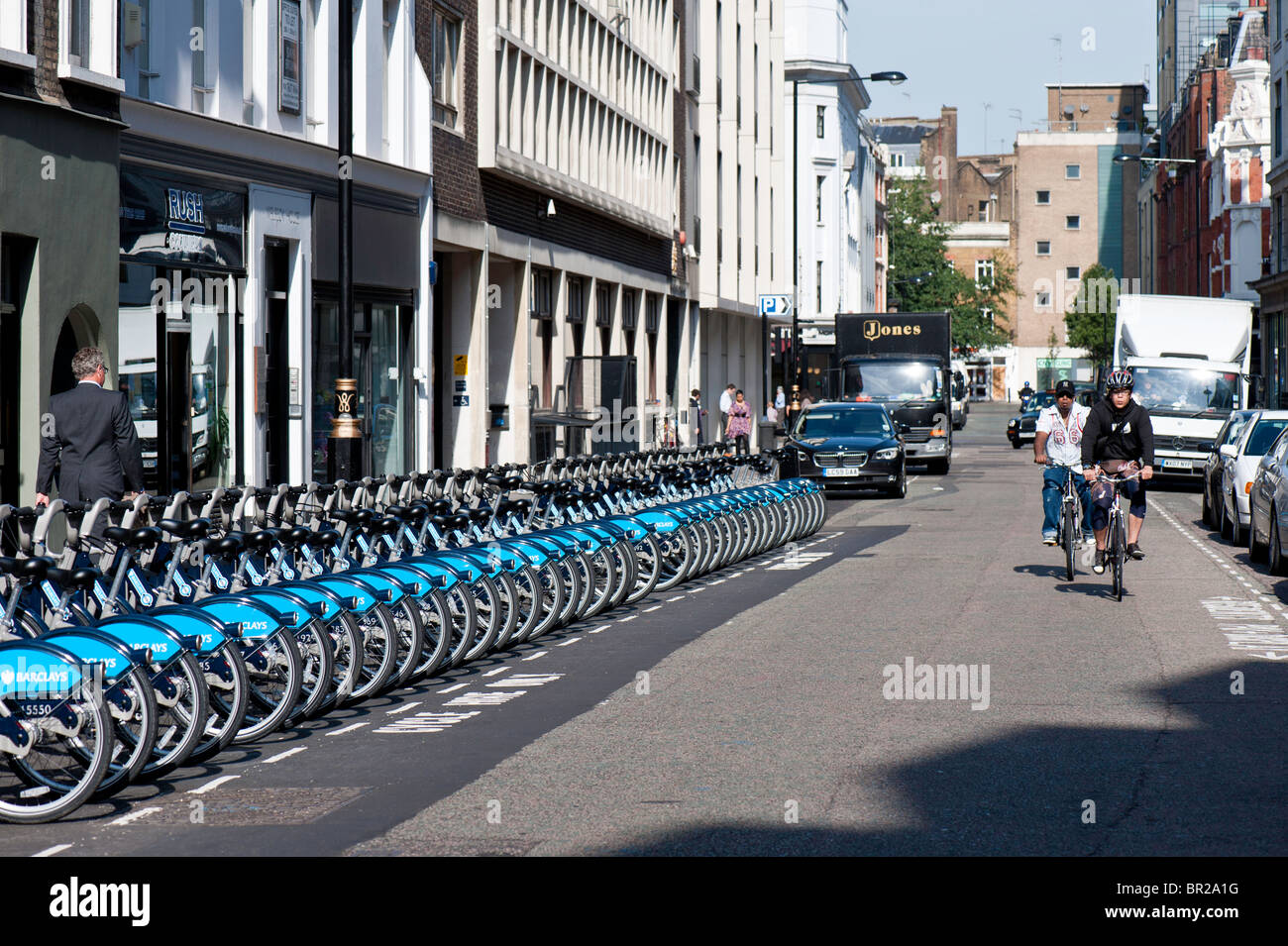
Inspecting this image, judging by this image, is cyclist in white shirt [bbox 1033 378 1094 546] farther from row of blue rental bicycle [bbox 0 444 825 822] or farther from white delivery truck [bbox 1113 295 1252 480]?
white delivery truck [bbox 1113 295 1252 480]

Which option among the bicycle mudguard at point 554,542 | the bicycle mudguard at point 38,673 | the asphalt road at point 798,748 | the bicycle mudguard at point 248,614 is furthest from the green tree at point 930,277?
the bicycle mudguard at point 38,673

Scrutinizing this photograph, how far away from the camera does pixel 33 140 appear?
15.2 meters

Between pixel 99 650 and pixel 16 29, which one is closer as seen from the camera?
pixel 99 650

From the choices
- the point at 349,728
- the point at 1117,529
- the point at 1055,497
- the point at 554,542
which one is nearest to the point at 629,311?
the point at 1055,497

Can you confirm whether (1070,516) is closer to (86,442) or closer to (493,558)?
(493,558)

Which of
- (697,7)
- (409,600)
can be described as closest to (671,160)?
(697,7)

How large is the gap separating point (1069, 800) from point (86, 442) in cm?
704

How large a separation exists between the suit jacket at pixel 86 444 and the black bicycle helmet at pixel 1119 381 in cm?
785

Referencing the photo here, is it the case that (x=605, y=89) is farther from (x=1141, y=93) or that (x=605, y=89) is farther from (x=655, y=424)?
(x=1141, y=93)

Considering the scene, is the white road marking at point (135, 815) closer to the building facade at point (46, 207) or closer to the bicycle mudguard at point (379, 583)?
the bicycle mudguard at point (379, 583)

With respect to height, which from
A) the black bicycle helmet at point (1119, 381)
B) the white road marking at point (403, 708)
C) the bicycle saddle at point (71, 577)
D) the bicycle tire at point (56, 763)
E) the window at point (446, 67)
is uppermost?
the window at point (446, 67)

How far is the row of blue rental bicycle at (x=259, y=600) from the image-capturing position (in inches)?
280

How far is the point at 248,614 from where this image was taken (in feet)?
27.8

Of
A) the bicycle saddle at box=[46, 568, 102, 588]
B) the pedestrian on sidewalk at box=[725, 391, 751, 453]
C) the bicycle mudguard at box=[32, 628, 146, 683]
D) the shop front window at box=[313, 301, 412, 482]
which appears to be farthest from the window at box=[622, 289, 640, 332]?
the bicycle mudguard at box=[32, 628, 146, 683]
